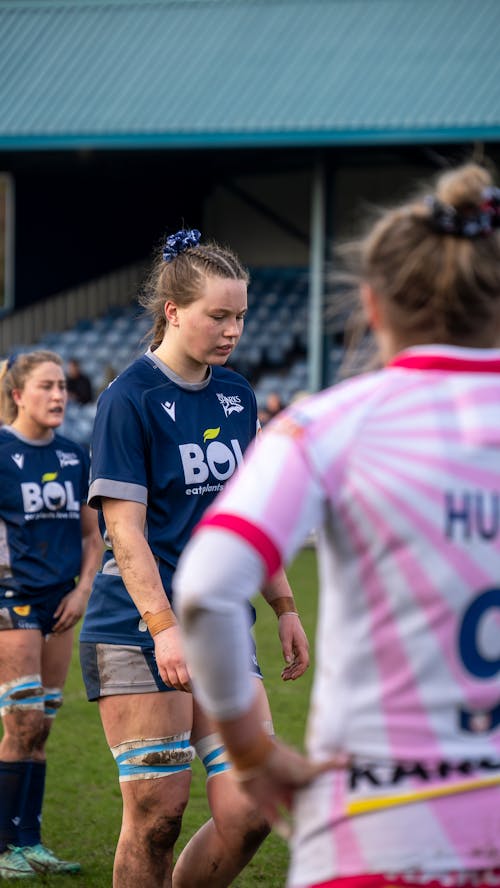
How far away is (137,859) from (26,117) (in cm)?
2224

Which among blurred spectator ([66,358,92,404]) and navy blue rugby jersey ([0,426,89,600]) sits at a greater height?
blurred spectator ([66,358,92,404])

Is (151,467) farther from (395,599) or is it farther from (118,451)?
(395,599)

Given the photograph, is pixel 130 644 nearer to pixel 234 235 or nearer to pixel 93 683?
pixel 93 683

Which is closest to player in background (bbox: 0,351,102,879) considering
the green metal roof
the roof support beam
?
the roof support beam

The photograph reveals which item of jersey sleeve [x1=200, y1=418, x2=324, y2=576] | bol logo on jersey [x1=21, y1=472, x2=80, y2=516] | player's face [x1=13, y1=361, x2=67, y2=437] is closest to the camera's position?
jersey sleeve [x1=200, y1=418, x2=324, y2=576]

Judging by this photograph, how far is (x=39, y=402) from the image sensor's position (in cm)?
595

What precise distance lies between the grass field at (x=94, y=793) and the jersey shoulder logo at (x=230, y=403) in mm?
2122

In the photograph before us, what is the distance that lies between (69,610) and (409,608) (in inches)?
149

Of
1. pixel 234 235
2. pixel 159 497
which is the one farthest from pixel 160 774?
pixel 234 235

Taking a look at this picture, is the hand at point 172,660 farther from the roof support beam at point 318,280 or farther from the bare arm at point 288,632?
the roof support beam at point 318,280

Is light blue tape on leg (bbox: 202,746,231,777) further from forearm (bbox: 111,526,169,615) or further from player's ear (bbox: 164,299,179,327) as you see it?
player's ear (bbox: 164,299,179,327)

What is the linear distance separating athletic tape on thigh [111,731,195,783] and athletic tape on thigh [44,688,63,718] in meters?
2.02

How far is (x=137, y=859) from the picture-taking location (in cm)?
378

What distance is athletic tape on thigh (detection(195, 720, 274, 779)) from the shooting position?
3.83 meters
